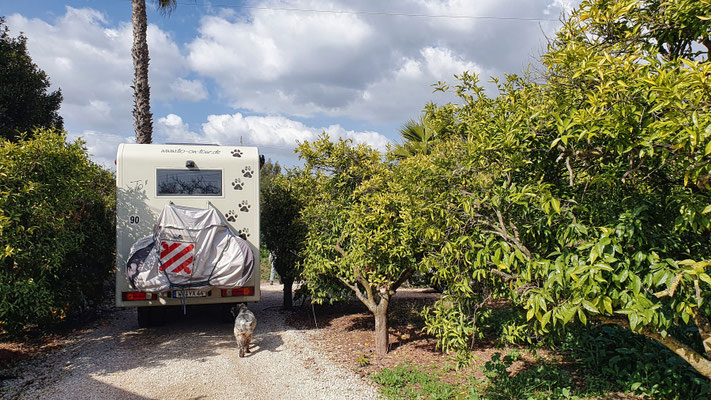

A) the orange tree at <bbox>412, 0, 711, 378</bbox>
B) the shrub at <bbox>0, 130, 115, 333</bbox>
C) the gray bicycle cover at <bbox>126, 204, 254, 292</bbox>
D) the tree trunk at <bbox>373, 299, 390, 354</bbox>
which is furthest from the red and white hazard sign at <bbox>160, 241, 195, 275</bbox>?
the orange tree at <bbox>412, 0, 711, 378</bbox>

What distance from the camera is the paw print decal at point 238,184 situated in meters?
7.46

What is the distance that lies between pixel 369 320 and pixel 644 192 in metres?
6.40

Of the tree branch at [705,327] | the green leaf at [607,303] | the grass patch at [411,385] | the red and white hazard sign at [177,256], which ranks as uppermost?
the red and white hazard sign at [177,256]

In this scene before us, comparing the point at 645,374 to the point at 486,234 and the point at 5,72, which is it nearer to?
the point at 486,234

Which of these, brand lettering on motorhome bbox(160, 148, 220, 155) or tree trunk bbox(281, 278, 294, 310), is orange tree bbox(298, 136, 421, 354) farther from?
tree trunk bbox(281, 278, 294, 310)

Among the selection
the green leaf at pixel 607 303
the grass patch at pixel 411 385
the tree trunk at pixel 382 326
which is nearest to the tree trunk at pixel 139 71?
the tree trunk at pixel 382 326

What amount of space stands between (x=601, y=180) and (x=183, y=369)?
5.61 metres

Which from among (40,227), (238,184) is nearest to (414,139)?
(238,184)

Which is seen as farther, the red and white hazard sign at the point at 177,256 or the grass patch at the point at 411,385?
the red and white hazard sign at the point at 177,256

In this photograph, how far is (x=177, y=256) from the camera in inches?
250

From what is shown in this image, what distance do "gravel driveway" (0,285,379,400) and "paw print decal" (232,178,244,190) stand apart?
2631mm

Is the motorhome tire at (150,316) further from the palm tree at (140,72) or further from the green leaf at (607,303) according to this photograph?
the green leaf at (607,303)

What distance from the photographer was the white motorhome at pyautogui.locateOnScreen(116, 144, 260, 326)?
6.92 metres

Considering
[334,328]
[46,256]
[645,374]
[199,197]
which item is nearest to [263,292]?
[334,328]
